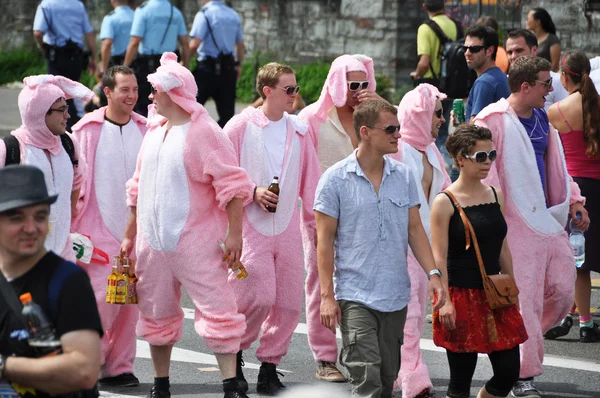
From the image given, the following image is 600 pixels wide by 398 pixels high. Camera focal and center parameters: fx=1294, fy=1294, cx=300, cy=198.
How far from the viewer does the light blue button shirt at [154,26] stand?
50.4 ft

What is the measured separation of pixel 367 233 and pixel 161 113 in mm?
1554

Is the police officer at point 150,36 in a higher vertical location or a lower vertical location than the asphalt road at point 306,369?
higher

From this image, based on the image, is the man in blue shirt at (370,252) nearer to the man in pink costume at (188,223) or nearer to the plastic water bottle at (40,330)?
the man in pink costume at (188,223)

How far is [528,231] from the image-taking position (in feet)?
25.2

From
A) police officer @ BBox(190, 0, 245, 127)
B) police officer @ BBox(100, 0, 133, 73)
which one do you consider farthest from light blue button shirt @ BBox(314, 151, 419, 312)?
police officer @ BBox(100, 0, 133, 73)

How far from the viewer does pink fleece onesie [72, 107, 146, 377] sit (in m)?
7.85

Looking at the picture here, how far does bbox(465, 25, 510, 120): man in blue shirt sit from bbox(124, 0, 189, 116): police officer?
6153mm

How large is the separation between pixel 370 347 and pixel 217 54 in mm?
9906

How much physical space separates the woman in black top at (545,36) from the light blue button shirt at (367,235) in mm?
6877

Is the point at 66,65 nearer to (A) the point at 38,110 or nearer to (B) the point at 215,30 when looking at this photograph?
(B) the point at 215,30

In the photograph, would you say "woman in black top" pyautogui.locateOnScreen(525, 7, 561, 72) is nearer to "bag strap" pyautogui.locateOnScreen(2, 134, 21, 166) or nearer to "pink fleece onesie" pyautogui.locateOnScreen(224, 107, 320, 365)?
"pink fleece onesie" pyautogui.locateOnScreen(224, 107, 320, 365)

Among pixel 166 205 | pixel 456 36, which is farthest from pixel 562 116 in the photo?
pixel 456 36

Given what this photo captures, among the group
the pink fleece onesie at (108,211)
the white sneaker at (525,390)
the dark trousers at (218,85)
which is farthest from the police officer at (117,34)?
the white sneaker at (525,390)

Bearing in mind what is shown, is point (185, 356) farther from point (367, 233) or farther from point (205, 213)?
point (367, 233)
